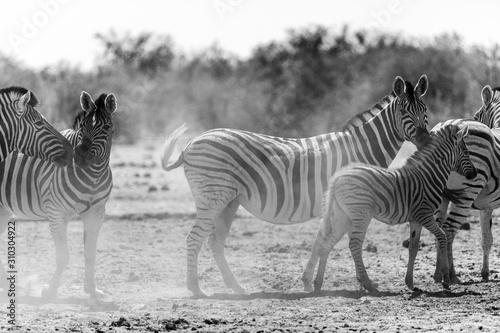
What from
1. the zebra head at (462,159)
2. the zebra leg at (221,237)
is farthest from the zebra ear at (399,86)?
the zebra leg at (221,237)

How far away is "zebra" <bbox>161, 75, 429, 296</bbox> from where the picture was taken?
988 centimetres

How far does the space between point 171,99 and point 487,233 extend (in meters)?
39.3

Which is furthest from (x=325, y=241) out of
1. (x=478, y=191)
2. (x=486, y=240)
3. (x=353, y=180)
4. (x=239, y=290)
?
(x=486, y=240)

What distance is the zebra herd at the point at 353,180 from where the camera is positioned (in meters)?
9.62

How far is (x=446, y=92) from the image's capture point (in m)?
34.2

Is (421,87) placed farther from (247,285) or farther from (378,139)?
(247,285)

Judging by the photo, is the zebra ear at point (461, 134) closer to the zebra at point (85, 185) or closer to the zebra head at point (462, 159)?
the zebra head at point (462, 159)

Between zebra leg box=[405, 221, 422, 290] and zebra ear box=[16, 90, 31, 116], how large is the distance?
13.3 ft

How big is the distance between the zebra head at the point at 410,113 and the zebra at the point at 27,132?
3580 millimetres

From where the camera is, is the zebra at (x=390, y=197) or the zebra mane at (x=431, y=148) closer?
the zebra at (x=390, y=197)

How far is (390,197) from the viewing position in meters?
9.60

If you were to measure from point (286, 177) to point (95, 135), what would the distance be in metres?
2.11

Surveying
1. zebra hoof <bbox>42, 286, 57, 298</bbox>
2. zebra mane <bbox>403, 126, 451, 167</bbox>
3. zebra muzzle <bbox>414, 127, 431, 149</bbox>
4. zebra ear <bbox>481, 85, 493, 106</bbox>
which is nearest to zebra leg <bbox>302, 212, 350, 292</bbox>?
zebra mane <bbox>403, 126, 451, 167</bbox>

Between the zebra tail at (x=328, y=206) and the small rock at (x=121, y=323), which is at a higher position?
the zebra tail at (x=328, y=206)
